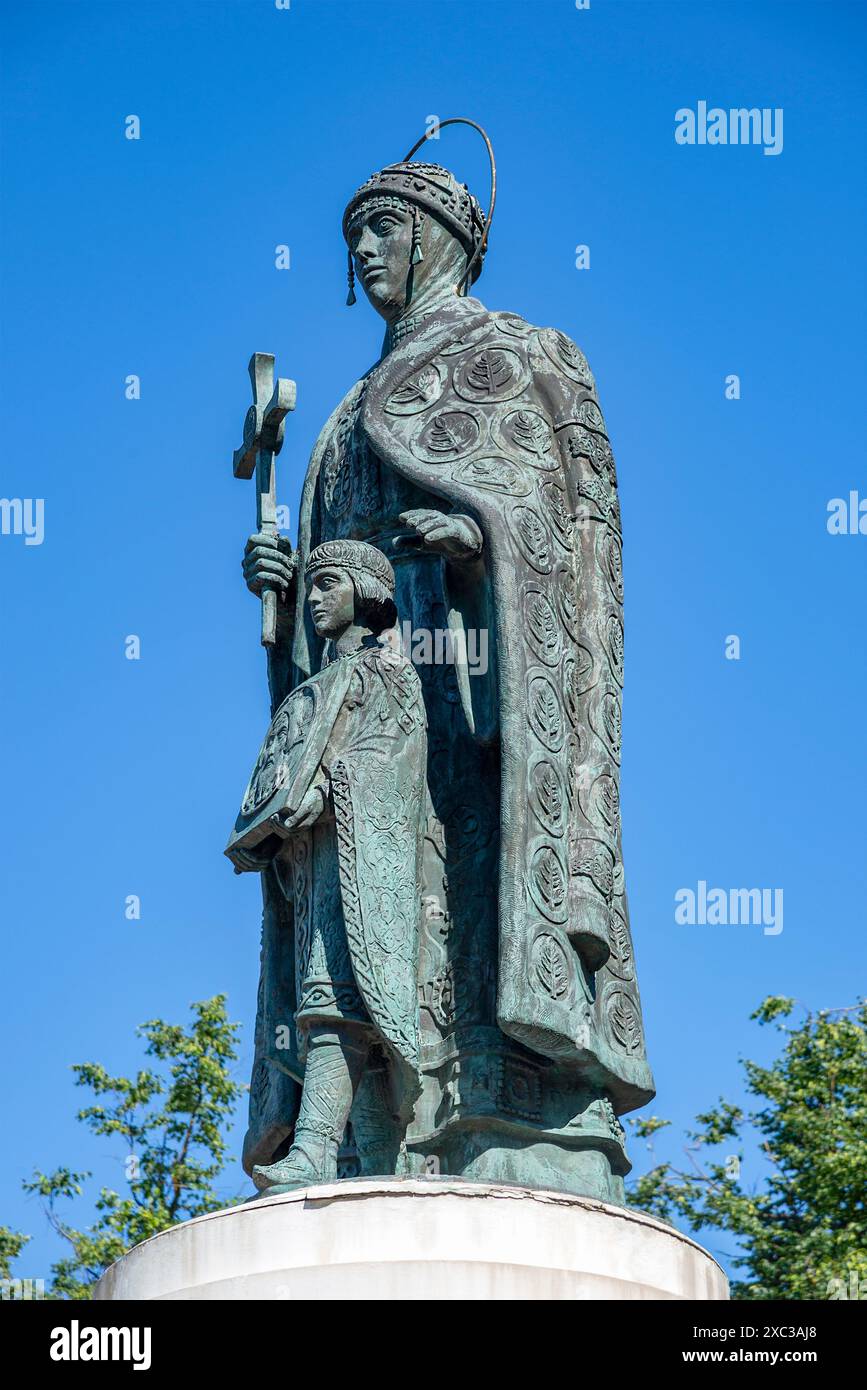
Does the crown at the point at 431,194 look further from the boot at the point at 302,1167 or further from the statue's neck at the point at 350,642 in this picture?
the boot at the point at 302,1167

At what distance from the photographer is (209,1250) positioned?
10.5 meters

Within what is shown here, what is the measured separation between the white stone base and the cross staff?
3.51 m

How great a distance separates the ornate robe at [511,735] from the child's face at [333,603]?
56 cm

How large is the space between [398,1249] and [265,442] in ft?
14.9

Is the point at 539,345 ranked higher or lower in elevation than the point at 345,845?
higher

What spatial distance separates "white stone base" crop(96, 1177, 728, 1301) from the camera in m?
10.3

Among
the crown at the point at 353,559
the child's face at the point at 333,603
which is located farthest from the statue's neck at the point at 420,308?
the child's face at the point at 333,603

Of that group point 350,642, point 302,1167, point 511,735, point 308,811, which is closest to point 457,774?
point 511,735

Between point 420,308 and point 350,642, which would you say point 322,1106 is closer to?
point 350,642

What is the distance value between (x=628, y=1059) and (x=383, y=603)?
94.9 inches

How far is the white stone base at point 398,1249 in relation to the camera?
33.7ft

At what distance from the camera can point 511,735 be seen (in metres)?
11.9
